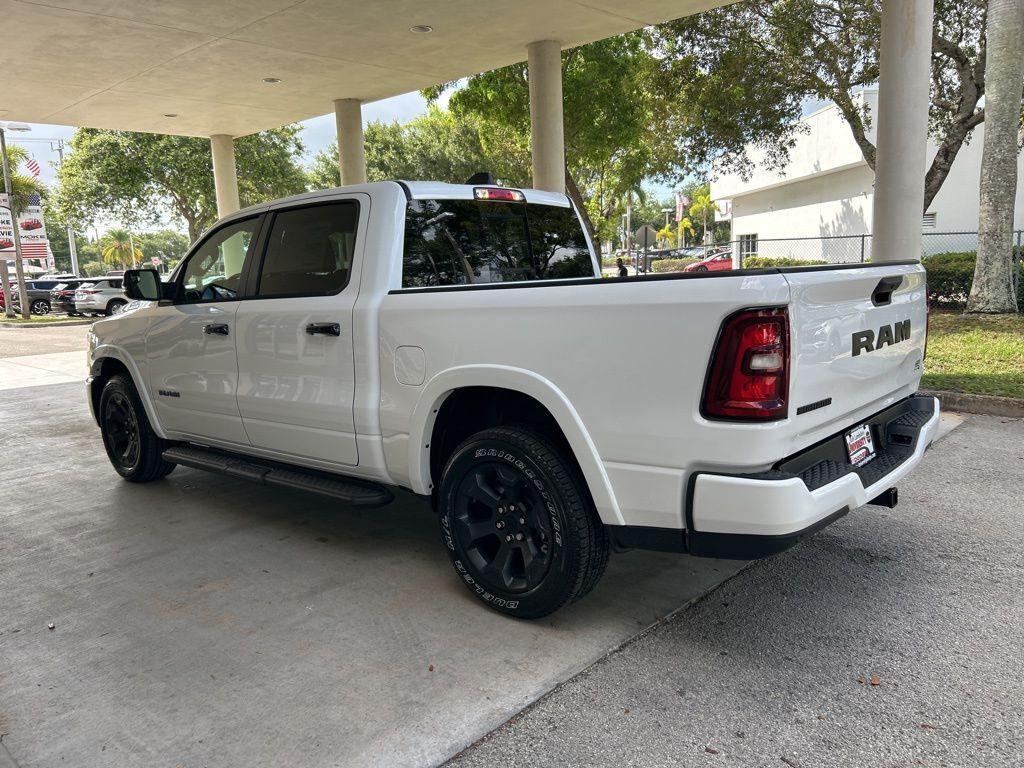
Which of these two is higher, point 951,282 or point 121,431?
point 951,282

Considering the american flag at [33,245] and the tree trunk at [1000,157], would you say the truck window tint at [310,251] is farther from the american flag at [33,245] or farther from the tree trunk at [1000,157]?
the american flag at [33,245]

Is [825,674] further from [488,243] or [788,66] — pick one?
[788,66]

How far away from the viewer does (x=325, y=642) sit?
10.5 feet

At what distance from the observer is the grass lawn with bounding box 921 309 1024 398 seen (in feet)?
24.7

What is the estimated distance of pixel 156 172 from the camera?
2752 centimetres

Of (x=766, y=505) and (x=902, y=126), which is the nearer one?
(x=766, y=505)

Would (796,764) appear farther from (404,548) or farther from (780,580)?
(404,548)

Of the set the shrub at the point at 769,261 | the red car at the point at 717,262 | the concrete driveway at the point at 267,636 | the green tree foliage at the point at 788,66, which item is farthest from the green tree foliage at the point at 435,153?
the concrete driveway at the point at 267,636

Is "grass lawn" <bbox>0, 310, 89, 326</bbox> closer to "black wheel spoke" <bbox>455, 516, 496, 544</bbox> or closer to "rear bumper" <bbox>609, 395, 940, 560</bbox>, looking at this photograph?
"black wheel spoke" <bbox>455, 516, 496, 544</bbox>

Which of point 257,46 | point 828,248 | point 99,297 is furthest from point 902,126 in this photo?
Result: point 99,297

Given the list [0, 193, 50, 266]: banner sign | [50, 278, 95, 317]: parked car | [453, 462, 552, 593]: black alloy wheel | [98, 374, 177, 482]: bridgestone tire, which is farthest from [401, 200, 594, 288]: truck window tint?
[50, 278, 95, 317]: parked car

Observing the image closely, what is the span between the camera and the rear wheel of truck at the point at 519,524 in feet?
10.0

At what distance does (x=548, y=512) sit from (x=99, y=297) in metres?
30.1

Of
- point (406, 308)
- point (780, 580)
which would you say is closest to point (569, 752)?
point (780, 580)
